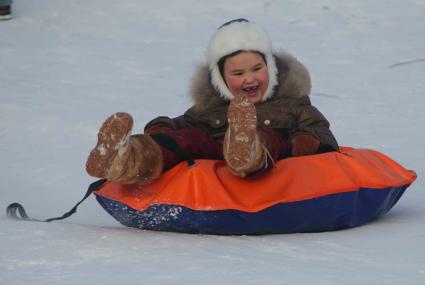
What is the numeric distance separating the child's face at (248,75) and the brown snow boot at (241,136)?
2.05 ft

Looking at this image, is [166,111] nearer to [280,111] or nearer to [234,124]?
[280,111]

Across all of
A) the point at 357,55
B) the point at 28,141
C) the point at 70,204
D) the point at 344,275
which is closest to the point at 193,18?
the point at 357,55

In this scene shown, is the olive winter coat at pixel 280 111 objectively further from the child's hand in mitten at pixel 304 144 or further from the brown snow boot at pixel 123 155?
the brown snow boot at pixel 123 155

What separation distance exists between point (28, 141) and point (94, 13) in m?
2.60

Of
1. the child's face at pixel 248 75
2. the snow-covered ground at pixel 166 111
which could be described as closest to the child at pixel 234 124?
the child's face at pixel 248 75

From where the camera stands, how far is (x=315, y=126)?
342 cm

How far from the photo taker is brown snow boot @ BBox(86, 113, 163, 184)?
2.83 metres

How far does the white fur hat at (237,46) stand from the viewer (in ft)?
11.6

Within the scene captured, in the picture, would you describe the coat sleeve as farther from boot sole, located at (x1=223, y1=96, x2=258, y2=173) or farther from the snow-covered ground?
boot sole, located at (x1=223, y1=96, x2=258, y2=173)

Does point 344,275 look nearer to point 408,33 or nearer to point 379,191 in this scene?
point 379,191

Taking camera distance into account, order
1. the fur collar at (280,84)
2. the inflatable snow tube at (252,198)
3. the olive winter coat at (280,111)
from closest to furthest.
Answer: the inflatable snow tube at (252,198) → the olive winter coat at (280,111) → the fur collar at (280,84)

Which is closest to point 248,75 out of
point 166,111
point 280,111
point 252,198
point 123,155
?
point 280,111

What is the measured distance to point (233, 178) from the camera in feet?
10.0

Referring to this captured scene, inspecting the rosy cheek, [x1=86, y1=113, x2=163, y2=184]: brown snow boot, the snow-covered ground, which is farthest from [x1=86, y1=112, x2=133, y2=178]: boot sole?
the rosy cheek
